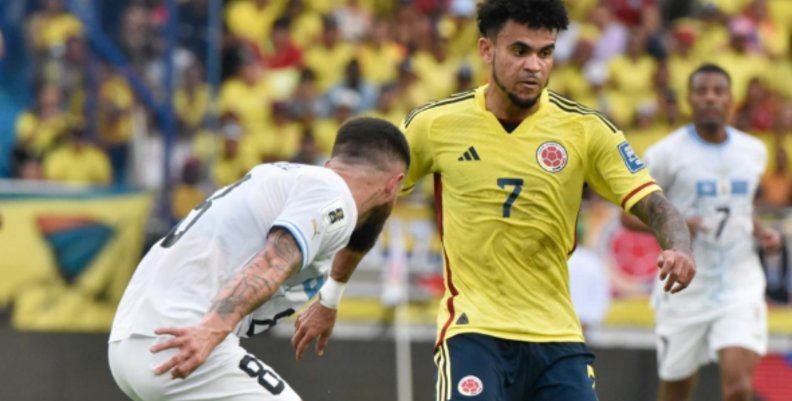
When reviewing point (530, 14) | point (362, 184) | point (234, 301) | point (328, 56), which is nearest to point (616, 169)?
point (530, 14)

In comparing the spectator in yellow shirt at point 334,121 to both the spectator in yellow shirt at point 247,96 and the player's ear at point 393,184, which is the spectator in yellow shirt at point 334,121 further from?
the player's ear at point 393,184

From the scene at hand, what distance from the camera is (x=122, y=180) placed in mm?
16578

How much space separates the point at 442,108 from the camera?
7.30 metres

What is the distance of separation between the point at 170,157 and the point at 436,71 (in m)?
3.52

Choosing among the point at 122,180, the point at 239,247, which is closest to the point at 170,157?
the point at 122,180

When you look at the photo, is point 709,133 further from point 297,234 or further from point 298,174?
point 297,234

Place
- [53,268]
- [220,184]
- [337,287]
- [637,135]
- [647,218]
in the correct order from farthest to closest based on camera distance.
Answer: [637,135], [220,184], [53,268], [337,287], [647,218]

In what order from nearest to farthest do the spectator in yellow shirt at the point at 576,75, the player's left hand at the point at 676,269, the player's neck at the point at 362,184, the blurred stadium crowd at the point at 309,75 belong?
the player's neck at the point at 362,184 → the player's left hand at the point at 676,269 → the blurred stadium crowd at the point at 309,75 → the spectator in yellow shirt at the point at 576,75

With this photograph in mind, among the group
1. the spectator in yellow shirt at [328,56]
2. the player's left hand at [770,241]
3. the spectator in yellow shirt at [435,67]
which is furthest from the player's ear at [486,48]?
the spectator in yellow shirt at [328,56]

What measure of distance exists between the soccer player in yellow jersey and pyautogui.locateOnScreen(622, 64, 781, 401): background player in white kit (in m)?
3.11

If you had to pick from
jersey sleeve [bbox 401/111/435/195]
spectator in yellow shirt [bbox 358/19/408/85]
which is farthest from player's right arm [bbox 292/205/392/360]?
spectator in yellow shirt [bbox 358/19/408/85]

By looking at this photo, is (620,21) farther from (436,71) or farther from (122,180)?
(122,180)

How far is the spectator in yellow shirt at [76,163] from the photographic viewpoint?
15.9 m

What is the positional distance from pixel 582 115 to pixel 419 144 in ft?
2.66
